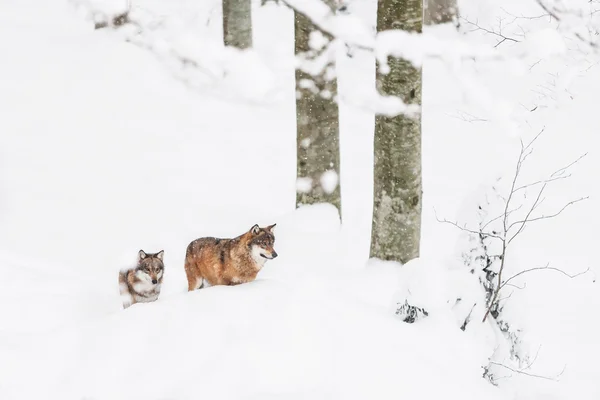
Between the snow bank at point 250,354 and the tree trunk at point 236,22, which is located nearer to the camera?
the snow bank at point 250,354

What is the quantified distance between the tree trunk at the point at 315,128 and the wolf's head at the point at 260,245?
3.05 m

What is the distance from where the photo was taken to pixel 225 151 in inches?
509

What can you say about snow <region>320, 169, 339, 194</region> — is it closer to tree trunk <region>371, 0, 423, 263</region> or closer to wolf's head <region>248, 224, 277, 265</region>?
tree trunk <region>371, 0, 423, 263</region>

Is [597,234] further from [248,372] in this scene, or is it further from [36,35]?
[36,35]

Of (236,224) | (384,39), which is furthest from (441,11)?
(384,39)

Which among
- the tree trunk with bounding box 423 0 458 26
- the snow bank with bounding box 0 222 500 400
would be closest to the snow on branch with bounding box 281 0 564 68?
the snow bank with bounding box 0 222 500 400

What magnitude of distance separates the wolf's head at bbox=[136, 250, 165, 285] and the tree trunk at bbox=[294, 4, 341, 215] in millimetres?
3161

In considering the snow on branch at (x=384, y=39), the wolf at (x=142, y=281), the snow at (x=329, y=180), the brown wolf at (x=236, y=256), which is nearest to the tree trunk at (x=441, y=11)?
the snow on branch at (x=384, y=39)

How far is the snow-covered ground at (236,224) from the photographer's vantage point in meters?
4.86

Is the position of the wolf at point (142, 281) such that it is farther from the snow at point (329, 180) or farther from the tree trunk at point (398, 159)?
the snow at point (329, 180)

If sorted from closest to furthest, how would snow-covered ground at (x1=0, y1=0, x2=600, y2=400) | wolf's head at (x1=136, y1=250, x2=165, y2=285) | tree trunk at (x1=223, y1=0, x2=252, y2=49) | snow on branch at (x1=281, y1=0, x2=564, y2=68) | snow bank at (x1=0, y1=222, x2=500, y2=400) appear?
snow bank at (x1=0, y1=222, x2=500, y2=400) < snow-covered ground at (x1=0, y1=0, x2=600, y2=400) < wolf's head at (x1=136, y1=250, x2=165, y2=285) < snow on branch at (x1=281, y1=0, x2=564, y2=68) < tree trunk at (x1=223, y1=0, x2=252, y2=49)

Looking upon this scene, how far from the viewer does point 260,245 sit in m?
6.66

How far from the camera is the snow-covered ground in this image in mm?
4859

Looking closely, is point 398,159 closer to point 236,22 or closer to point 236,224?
point 236,224
